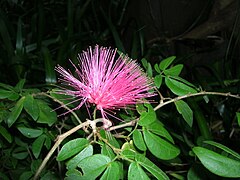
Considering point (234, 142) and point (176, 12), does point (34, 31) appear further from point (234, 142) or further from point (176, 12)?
point (234, 142)

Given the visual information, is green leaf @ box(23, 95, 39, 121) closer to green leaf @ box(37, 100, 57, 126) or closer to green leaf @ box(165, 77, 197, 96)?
green leaf @ box(37, 100, 57, 126)

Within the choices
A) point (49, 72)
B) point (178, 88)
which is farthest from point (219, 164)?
point (49, 72)

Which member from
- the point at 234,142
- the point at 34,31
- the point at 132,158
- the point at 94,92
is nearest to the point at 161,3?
the point at 34,31

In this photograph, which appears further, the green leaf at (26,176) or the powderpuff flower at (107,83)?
the green leaf at (26,176)

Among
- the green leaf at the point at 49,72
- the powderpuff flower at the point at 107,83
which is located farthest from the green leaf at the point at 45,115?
the green leaf at the point at 49,72

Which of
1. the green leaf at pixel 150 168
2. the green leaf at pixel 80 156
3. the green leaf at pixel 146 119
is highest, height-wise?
the green leaf at pixel 146 119

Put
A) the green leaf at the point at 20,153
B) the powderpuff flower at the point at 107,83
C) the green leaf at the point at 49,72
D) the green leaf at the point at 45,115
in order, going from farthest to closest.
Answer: the green leaf at the point at 49,72
the green leaf at the point at 20,153
the green leaf at the point at 45,115
the powderpuff flower at the point at 107,83

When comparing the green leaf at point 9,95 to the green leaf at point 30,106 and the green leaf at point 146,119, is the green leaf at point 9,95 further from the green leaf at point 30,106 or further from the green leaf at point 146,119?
the green leaf at point 146,119
